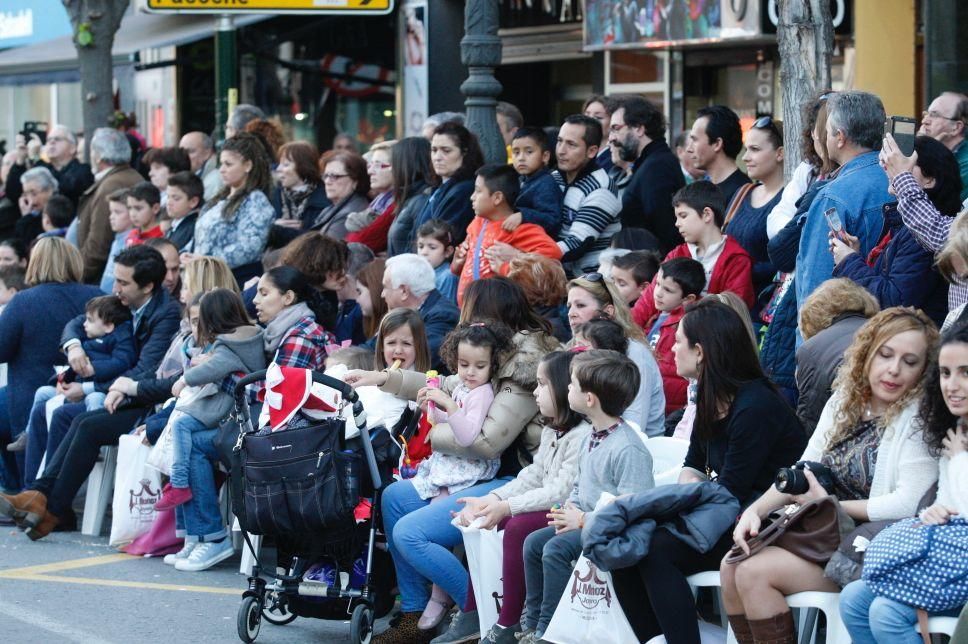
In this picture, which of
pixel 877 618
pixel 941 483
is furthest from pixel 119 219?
pixel 877 618

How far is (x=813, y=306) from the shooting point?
6.60 meters

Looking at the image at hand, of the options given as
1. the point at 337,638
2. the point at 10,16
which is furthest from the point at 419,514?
the point at 10,16

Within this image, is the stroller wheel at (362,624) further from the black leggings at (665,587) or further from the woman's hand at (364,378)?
the black leggings at (665,587)

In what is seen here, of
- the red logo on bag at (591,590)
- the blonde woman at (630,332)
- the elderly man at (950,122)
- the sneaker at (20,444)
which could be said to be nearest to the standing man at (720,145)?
the elderly man at (950,122)

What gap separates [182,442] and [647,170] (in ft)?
9.75

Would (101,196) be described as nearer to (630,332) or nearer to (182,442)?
(182,442)

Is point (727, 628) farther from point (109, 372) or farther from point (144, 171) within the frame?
point (144, 171)

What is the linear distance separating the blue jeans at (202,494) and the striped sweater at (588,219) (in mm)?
2241

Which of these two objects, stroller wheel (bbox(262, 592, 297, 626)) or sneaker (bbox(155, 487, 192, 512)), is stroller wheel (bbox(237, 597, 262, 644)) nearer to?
stroller wheel (bbox(262, 592, 297, 626))

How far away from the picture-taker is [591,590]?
19.9 ft

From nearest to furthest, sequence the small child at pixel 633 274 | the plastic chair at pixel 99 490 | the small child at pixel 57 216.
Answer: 1. the small child at pixel 633 274
2. the plastic chair at pixel 99 490
3. the small child at pixel 57 216

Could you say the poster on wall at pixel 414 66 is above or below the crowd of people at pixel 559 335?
above

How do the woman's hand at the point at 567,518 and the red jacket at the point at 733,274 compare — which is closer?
the woman's hand at the point at 567,518

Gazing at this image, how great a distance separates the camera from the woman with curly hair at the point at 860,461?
554 centimetres
